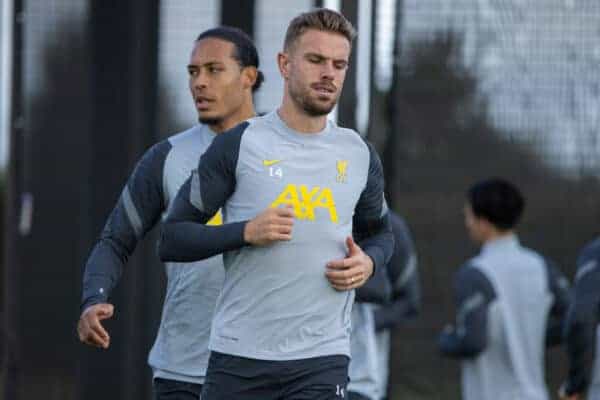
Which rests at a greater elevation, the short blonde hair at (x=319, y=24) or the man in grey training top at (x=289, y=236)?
the short blonde hair at (x=319, y=24)

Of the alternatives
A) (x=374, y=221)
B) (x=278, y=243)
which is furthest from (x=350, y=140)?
(x=278, y=243)

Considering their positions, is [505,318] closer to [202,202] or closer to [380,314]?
[380,314]

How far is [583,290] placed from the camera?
7348mm

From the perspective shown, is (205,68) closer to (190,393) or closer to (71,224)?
(190,393)

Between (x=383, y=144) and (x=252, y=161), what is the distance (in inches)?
166

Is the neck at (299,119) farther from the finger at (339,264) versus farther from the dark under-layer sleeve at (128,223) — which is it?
the dark under-layer sleeve at (128,223)

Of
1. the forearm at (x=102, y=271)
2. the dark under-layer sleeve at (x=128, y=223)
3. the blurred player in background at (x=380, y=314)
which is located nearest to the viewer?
the forearm at (x=102, y=271)

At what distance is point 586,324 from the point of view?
734 cm

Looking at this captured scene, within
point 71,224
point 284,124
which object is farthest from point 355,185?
point 71,224

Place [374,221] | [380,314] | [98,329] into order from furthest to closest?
[380,314] < [374,221] < [98,329]

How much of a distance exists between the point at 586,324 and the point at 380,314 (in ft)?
4.04

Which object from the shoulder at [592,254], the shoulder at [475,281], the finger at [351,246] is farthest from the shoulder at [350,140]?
the shoulder at [475,281]

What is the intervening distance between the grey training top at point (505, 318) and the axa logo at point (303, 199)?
8.63ft

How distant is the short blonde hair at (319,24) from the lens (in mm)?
5492
